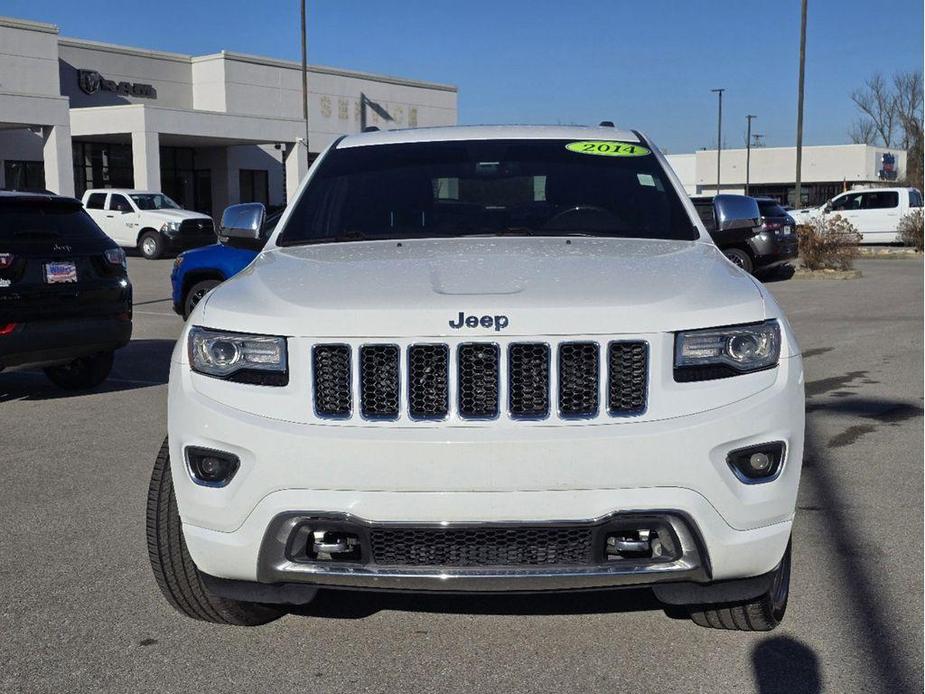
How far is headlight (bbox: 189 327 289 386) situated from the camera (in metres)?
3.20

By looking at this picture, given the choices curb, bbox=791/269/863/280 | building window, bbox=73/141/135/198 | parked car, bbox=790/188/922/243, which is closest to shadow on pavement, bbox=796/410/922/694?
curb, bbox=791/269/863/280

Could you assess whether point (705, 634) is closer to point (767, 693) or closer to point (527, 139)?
point (767, 693)

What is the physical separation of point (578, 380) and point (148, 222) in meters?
26.4

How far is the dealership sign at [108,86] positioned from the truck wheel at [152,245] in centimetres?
1493

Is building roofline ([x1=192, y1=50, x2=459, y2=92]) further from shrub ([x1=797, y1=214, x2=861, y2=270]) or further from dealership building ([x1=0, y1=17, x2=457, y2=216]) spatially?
shrub ([x1=797, y1=214, x2=861, y2=270])

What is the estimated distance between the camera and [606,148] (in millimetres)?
5062

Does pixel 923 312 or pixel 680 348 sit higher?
pixel 680 348

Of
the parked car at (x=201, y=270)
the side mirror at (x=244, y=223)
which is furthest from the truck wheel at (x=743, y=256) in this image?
the side mirror at (x=244, y=223)

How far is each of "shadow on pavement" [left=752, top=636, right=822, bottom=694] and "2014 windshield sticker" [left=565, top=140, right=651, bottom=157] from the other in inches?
91.6

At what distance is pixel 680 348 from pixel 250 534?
53.2 inches

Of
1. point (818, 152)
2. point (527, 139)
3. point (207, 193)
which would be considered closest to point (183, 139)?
point (207, 193)

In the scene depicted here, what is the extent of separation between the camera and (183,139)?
129ft

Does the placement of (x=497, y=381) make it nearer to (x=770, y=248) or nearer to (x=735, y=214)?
(x=735, y=214)

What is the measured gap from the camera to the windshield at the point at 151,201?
28.6m
